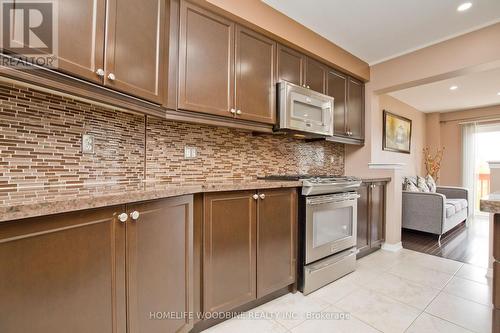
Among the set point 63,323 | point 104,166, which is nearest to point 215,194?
point 104,166

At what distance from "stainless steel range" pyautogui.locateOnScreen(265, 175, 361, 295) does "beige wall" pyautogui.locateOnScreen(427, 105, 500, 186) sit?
469cm

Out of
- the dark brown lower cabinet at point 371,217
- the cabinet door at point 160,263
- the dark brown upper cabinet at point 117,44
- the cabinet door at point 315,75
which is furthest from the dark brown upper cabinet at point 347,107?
the cabinet door at point 160,263

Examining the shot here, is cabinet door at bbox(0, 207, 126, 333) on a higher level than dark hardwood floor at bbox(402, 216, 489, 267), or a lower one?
higher

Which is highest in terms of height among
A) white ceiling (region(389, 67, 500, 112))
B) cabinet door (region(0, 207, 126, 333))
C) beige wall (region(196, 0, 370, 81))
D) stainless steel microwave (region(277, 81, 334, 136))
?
white ceiling (region(389, 67, 500, 112))

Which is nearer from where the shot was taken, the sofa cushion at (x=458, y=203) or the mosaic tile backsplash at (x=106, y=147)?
the mosaic tile backsplash at (x=106, y=147)

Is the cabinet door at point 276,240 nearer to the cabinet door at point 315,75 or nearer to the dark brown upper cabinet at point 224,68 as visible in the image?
the dark brown upper cabinet at point 224,68

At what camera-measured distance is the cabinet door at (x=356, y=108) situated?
300 cm

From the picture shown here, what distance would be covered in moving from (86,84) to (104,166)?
0.59m

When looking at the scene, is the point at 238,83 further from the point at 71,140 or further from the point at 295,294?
the point at 295,294

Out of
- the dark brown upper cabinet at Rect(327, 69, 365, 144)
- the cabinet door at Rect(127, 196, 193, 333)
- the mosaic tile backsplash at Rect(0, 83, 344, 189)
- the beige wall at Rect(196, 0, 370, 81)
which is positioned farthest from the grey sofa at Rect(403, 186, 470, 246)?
the cabinet door at Rect(127, 196, 193, 333)

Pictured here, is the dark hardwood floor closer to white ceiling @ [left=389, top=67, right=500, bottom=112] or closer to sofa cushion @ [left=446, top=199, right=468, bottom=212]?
sofa cushion @ [left=446, top=199, right=468, bottom=212]

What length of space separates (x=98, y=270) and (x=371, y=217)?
2865 millimetres

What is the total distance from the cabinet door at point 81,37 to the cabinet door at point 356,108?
2729 millimetres

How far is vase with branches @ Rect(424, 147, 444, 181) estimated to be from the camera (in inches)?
211
